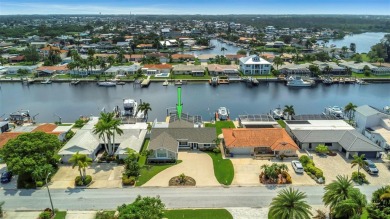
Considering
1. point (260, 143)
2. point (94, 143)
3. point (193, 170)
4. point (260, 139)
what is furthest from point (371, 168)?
point (94, 143)

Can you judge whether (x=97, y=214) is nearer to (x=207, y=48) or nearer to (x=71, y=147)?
(x=71, y=147)

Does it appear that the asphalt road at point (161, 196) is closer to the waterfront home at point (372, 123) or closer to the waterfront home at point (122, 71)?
the waterfront home at point (372, 123)

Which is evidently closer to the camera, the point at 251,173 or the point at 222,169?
the point at 251,173

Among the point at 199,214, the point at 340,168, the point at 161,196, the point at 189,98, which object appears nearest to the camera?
the point at 199,214

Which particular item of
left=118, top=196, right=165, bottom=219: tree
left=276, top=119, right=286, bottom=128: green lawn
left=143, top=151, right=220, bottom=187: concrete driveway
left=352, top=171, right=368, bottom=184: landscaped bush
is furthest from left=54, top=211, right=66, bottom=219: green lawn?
left=276, top=119, right=286, bottom=128: green lawn

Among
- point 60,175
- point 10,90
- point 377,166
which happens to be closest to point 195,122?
point 60,175

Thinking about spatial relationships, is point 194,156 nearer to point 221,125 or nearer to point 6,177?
point 221,125

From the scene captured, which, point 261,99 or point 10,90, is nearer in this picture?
point 261,99
